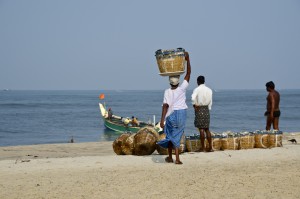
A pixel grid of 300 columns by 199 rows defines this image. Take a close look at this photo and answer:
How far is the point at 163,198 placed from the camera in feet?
21.6

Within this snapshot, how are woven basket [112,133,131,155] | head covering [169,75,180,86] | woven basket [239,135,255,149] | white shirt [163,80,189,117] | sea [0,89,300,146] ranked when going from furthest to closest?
sea [0,89,300,146]
woven basket [239,135,255,149]
woven basket [112,133,131,155]
head covering [169,75,180,86]
white shirt [163,80,189,117]

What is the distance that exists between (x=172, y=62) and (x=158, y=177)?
99.1 inches

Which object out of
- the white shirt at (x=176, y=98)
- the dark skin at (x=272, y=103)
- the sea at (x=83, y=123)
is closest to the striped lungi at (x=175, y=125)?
the white shirt at (x=176, y=98)

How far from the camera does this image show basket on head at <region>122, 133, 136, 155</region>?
428 inches

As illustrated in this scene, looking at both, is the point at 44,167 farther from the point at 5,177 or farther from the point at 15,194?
the point at 15,194

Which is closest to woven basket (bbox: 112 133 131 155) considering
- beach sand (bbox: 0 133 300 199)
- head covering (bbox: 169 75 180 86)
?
beach sand (bbox: 0 133 300 199)

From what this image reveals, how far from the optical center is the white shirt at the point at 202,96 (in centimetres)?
1074

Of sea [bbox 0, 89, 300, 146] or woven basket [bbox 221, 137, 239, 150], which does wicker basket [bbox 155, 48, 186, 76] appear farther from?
sea [bbox 0, 89, 300, 146]

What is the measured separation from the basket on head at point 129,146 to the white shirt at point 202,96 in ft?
5.24

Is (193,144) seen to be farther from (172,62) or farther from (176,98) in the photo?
(172,62)

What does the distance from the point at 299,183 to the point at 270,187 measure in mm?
556

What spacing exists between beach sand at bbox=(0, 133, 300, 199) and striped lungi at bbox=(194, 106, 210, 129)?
72 cm

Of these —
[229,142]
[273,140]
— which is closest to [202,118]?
[229,142]

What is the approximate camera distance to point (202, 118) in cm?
1081
